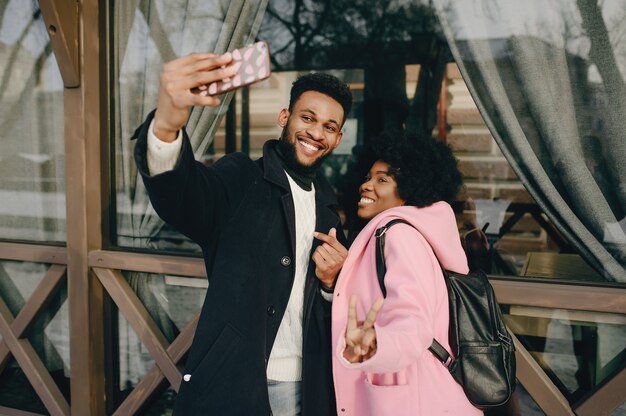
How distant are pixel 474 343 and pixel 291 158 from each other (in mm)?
800

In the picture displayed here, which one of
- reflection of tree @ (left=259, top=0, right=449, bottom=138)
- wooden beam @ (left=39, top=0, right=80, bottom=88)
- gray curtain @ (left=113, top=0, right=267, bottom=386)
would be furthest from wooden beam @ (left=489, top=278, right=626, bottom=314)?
wooden beam @ (left=39, top=0, right=80, bottom=88)

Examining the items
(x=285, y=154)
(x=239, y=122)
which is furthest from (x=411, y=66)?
(x=285, y=154)

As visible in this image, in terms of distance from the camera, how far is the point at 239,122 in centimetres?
360

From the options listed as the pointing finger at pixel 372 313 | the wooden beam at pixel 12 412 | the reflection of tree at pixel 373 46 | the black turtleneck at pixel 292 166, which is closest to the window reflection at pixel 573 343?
the black turtleneck at pixel 292 166

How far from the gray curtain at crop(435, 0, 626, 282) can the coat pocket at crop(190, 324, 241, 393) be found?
134 centimetres

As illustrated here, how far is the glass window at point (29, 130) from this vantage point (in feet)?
9.36

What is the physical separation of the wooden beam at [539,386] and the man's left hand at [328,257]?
1000 mm

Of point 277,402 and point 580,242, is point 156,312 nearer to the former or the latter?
point 277,402

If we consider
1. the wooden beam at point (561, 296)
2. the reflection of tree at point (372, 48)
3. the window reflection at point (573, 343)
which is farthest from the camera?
the reflection of tree at point (372, 48)

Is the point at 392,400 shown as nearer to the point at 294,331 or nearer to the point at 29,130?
the point at 294,331

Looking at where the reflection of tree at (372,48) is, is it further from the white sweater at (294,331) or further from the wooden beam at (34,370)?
the wooden beam at (34,370)

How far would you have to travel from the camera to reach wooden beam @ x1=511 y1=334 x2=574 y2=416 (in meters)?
2.03

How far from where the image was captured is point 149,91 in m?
2.64

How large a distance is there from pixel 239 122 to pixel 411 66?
4.07 feet
